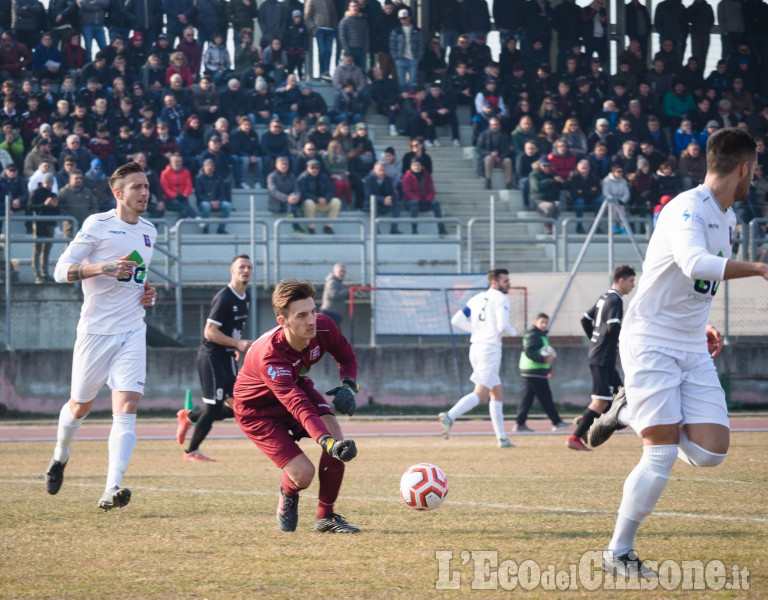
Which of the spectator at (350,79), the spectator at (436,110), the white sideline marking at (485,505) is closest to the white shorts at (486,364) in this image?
the white sideline marking at (485,505)

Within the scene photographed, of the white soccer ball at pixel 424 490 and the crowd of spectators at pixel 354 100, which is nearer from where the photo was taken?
the white soccer ball at pixel 424 490

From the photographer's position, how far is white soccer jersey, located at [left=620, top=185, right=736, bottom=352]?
5.77 metres

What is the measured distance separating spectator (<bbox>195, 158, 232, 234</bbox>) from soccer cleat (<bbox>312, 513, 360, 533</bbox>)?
1417 cm

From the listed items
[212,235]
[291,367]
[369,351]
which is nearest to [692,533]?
[291,367]

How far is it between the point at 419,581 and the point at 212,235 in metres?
15.3

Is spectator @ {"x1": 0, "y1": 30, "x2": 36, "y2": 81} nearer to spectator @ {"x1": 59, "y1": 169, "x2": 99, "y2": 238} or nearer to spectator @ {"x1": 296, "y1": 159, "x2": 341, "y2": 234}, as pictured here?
spectator @ {"x1": 59, "y1": 169, "x2": 99, "y2": 238}

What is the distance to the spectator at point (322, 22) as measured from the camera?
84.6 feet

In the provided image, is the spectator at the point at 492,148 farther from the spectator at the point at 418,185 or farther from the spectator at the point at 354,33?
the spectator at the point at 354,33

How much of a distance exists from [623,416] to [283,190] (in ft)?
52.2

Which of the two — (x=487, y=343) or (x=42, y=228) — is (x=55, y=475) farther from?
(x=42, y=228)

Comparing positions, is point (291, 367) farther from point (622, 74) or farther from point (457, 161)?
point (622, 74)

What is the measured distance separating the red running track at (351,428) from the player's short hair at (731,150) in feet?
34.8

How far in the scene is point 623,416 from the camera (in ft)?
20.6

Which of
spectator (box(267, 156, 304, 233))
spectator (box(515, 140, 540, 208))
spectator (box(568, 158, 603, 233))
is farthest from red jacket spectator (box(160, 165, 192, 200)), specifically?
spectator (box(568, 158, 603, 233))
